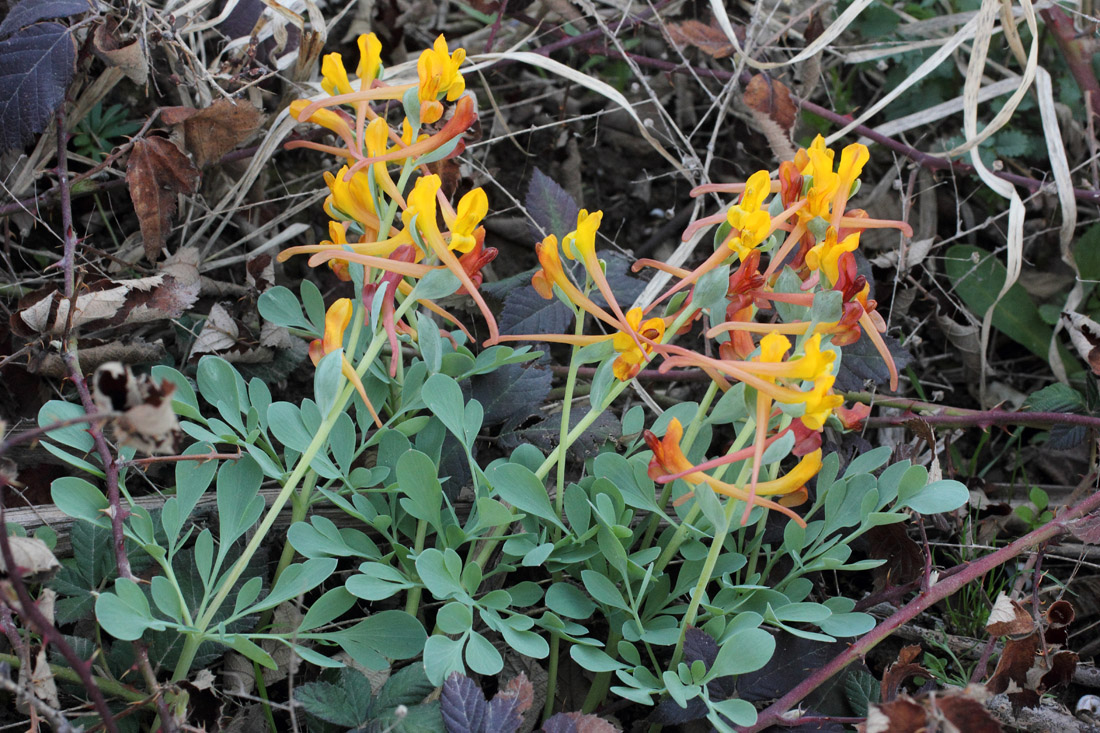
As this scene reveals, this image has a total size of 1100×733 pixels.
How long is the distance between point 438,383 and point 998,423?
1046mm

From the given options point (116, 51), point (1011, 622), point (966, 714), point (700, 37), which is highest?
point (116, 51)

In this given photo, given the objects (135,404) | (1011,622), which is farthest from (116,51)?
(1011,622)

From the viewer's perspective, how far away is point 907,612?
112 cm

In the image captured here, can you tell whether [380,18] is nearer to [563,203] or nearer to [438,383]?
[563,203]

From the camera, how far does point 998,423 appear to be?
1527 mm

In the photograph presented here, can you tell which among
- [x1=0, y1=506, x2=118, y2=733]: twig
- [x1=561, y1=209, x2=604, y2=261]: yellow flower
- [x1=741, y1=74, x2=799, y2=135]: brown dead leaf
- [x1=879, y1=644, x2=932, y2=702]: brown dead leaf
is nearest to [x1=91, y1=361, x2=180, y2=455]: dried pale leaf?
[x1=0, y1=506, x2=118, y2=733]: twig

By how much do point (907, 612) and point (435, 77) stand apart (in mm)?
919

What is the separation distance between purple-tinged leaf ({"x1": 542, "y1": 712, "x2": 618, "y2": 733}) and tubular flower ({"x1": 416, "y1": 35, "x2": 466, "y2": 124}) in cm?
73

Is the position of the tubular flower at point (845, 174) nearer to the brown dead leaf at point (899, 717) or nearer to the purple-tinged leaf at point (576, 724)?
the brown dead leaf at point (899, 717)

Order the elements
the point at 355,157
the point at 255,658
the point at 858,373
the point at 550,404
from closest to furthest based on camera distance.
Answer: the point at 255,658, the point at 355,157, the point at 858,373, the point at 550,404

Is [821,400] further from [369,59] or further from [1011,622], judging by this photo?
[369,59]

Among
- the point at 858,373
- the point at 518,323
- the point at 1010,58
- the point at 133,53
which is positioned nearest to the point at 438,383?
the point at 518,323

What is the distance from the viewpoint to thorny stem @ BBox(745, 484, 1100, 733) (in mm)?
1059

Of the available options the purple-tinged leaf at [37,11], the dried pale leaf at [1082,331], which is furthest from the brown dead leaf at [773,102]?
the purple-tinged leaf at [37,11]
